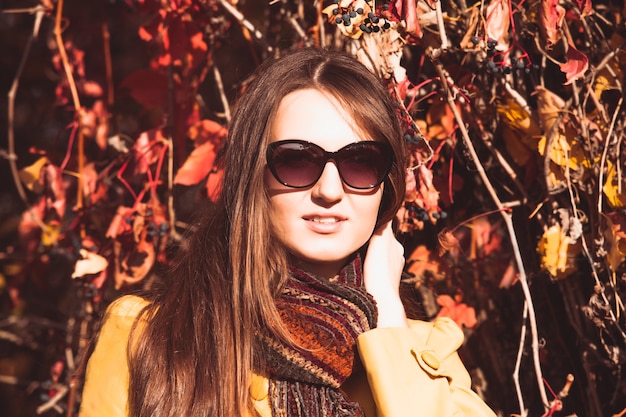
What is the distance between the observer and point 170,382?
1.86m

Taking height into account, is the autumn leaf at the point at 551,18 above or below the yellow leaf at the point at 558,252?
above

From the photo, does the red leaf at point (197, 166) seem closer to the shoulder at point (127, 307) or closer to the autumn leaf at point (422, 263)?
the shoulder at point (127, 307)

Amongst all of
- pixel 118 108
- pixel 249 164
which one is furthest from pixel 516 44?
pixel 118 108

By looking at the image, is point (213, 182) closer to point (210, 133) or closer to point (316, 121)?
point (210, 133)

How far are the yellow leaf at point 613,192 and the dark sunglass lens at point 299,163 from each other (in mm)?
718

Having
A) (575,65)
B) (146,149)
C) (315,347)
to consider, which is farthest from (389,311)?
(146,149)

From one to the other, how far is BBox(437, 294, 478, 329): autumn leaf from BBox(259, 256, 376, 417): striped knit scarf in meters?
0.50

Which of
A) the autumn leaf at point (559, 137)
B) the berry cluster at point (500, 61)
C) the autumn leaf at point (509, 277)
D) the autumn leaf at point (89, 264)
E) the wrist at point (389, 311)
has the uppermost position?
the berry cluster at point (500, 61)

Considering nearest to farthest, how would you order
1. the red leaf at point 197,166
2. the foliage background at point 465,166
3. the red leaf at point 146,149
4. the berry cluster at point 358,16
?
the berry cluster at point 358,16
the foliage background at point 465,166
the red leaf at point 197,166
the red leaf at point 146,149

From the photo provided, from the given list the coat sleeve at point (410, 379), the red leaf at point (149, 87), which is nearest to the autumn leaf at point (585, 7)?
the coat sleeve at point (410, 379)

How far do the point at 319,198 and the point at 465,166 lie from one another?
72 centimetres

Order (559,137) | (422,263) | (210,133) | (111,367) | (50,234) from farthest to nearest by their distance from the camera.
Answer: (50,234) → (210,133) → (422,263) → (559,137) → (111,367)

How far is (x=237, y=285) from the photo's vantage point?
6.25ft

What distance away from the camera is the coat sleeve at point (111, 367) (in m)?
1.89
